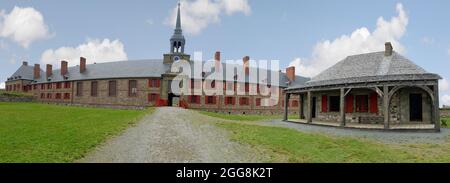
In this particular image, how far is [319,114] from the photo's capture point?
22.9 meters

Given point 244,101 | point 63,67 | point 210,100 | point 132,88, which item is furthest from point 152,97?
point 63,67

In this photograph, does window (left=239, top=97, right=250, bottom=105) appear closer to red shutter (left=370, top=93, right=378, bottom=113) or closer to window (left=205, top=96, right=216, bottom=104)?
window (left=205, top=96, right=216, bottom=104)

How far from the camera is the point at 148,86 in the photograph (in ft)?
128

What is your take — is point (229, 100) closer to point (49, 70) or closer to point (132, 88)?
point (132, 88)

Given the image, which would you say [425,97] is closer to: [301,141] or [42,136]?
[301,141]

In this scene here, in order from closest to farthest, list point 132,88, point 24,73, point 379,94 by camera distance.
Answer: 1. point 379,94
2. point 132,88
3. point 24,73

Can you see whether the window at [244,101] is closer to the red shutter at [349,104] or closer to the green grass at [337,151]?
the red shutter at [349,104]

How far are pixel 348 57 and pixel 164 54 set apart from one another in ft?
88.1

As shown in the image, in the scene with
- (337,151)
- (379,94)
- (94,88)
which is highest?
(94,88)

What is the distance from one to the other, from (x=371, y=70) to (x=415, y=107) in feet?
12.6

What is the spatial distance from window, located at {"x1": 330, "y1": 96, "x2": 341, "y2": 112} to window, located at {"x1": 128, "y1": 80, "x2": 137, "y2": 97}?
91.2ft

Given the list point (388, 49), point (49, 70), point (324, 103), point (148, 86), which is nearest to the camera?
point (388, 49)
